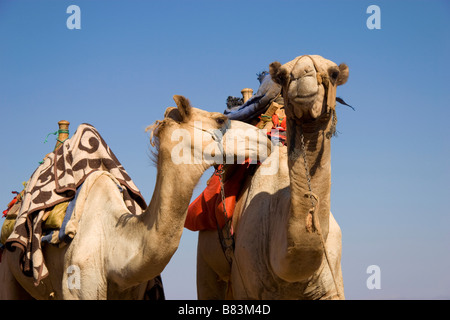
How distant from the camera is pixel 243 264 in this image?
222 inches

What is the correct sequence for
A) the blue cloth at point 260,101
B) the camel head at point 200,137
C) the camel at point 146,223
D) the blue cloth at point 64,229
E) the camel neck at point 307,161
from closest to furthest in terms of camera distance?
the camel neck at point 307,161, the camel at point 146,223, the camel head at point 200,137, the blue cloth at point 64,229, the blue cloth at point 260,101

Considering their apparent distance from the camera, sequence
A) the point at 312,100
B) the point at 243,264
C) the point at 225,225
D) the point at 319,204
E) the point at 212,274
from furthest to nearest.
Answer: the point at 212,274 < the point at 225,225 < the point at 243,264 < the point at 319,204 < the point at 312,100

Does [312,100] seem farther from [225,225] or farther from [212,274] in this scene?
[212,274]

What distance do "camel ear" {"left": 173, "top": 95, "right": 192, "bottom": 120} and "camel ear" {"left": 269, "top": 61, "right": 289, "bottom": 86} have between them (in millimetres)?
933

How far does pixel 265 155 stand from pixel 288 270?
1252 millimetres

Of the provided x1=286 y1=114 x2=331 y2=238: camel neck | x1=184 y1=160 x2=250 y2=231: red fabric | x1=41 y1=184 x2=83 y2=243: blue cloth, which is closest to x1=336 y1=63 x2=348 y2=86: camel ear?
x1=286 y1=114 x2=331 y2=238: camel neck

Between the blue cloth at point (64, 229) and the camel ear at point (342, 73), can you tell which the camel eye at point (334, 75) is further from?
the blue cloth at point (64, 229)

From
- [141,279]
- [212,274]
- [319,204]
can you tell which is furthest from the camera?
[212,274]

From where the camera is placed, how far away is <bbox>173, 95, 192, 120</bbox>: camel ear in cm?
538

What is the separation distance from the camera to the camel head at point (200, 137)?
5.28m

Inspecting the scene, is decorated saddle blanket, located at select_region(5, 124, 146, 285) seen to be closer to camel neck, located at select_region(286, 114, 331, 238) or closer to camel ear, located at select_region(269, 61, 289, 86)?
camel neck, located at select_region(286, 114, 331, 238)

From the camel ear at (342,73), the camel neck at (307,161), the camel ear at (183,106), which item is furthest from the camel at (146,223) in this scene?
the camel ear at (342,73)

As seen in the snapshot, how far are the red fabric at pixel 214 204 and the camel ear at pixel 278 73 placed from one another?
1.41 m
